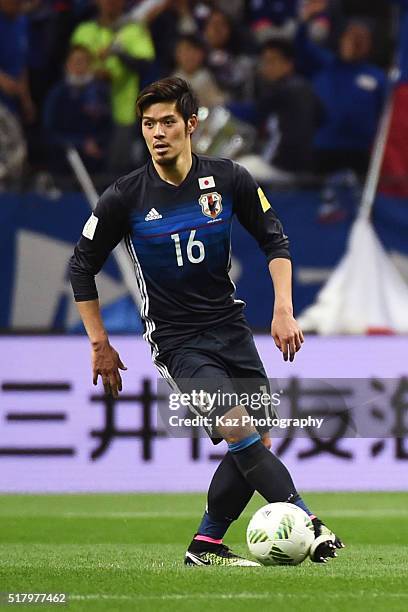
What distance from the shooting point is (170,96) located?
640 centimetres

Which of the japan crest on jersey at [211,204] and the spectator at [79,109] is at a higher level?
the spectator at [79,109]

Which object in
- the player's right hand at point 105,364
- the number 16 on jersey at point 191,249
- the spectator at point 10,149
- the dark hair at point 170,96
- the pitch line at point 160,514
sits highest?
the spectator at point 10,149

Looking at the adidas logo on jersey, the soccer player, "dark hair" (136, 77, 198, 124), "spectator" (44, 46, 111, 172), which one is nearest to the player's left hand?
the soccer player

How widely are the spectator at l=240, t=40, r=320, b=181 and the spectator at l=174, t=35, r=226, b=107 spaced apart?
18.5 inches

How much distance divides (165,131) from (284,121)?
6872 millimetres

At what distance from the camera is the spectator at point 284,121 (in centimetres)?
1307

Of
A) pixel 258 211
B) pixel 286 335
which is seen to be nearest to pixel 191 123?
pixel 258 211

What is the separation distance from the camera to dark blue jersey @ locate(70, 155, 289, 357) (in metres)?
6.55

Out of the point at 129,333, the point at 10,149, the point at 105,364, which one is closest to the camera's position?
the point at 105,364

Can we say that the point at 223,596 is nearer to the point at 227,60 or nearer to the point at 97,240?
the point at 97,240

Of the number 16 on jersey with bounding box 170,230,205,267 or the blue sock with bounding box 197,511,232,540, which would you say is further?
the blue sock with bounding box 197,511,232,540

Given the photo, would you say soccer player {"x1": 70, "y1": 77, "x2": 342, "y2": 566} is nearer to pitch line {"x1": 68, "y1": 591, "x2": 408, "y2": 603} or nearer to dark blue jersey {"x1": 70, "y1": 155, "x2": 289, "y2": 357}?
dark blue jersey {"x1": 70, "y1": 155, "x2": 289, "y2": 357}

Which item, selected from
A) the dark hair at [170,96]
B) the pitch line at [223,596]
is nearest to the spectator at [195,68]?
the dark hair at [170,96]

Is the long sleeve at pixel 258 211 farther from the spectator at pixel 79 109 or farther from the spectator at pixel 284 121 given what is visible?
the spectator at pixel 79 109
